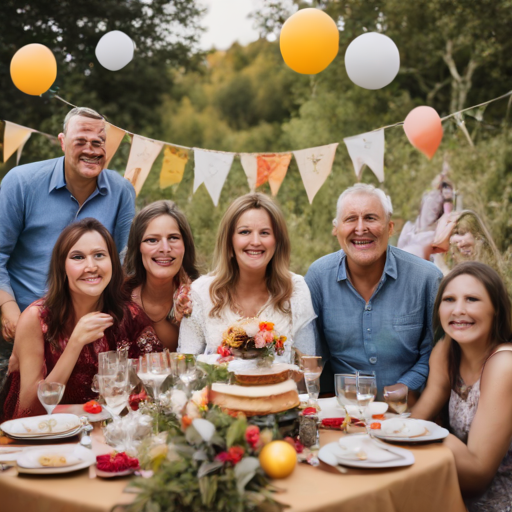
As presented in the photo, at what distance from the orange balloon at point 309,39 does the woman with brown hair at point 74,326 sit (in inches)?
85.7

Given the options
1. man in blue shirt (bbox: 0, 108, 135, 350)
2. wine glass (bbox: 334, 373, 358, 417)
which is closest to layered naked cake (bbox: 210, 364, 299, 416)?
wine glass (bbox: 334, 373, 358, 417)

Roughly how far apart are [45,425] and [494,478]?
1.90 metres

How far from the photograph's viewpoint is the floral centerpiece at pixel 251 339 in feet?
7.43

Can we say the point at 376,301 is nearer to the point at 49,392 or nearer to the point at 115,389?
the point at 115,389

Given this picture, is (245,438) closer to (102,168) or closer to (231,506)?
(231,506)

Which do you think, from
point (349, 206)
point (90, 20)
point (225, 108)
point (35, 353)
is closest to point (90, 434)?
point (35, 353)

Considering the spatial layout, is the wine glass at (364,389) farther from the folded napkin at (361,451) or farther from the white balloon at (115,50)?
the white balloon at (115,50)

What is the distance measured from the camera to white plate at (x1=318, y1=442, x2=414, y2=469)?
1856 millimetres

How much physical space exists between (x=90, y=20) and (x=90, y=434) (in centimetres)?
1086

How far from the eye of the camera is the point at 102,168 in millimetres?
3879

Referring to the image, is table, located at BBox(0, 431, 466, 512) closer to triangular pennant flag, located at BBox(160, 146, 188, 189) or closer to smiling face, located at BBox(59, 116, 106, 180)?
smiling face, located at BBox(59, 116, 106, 180)

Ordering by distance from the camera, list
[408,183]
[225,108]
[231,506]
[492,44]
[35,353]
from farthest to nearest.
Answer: [225,108] → [492,44] → [408,183] → [35,353] → [231,506]

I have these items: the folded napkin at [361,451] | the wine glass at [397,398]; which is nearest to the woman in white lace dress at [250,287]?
the wine glass at [397,398]

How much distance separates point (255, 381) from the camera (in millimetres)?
2027
